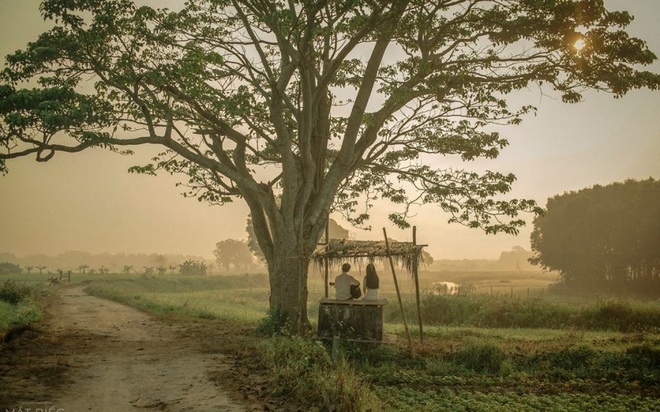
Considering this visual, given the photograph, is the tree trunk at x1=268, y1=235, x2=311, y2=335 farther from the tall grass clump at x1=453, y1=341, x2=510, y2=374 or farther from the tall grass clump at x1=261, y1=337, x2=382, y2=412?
the tall grass clump at x1=453, y1=341, x2=510, y2=374

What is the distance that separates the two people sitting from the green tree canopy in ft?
141

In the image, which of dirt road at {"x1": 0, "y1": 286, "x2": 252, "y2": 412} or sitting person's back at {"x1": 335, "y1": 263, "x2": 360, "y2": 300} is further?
sitting person's back at {"x1": 335, "y1": 263, "x2": 360, "y2": 300}

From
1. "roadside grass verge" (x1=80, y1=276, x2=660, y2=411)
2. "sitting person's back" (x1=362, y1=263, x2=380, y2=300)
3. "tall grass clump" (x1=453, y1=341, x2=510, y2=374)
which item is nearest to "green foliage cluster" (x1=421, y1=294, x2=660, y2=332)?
"roadside grass verge" (x1=80, y1=276, x2=660, y2=411)

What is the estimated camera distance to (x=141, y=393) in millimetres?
8078

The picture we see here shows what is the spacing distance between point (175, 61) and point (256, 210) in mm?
5804

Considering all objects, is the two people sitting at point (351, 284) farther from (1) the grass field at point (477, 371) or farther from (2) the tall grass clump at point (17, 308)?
(2) the tall grass clump at point (17, 308)

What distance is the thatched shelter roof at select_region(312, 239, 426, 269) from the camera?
14539 mm

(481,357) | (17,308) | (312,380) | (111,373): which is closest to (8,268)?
(17,308)

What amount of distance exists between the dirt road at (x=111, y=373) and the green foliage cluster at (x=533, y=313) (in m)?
17.8

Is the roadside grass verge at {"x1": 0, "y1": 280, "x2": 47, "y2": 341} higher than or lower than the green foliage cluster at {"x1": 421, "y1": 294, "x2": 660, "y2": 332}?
higher

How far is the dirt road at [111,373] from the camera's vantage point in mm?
7410

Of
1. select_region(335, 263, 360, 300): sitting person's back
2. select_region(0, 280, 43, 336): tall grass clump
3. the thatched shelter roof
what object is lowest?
select_region(0, 280, 43, 336): tall grass clump

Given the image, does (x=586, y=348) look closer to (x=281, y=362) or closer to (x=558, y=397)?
(x=558, y=397)

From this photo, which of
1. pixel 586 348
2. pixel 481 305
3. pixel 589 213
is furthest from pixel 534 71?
pixel 589 213
